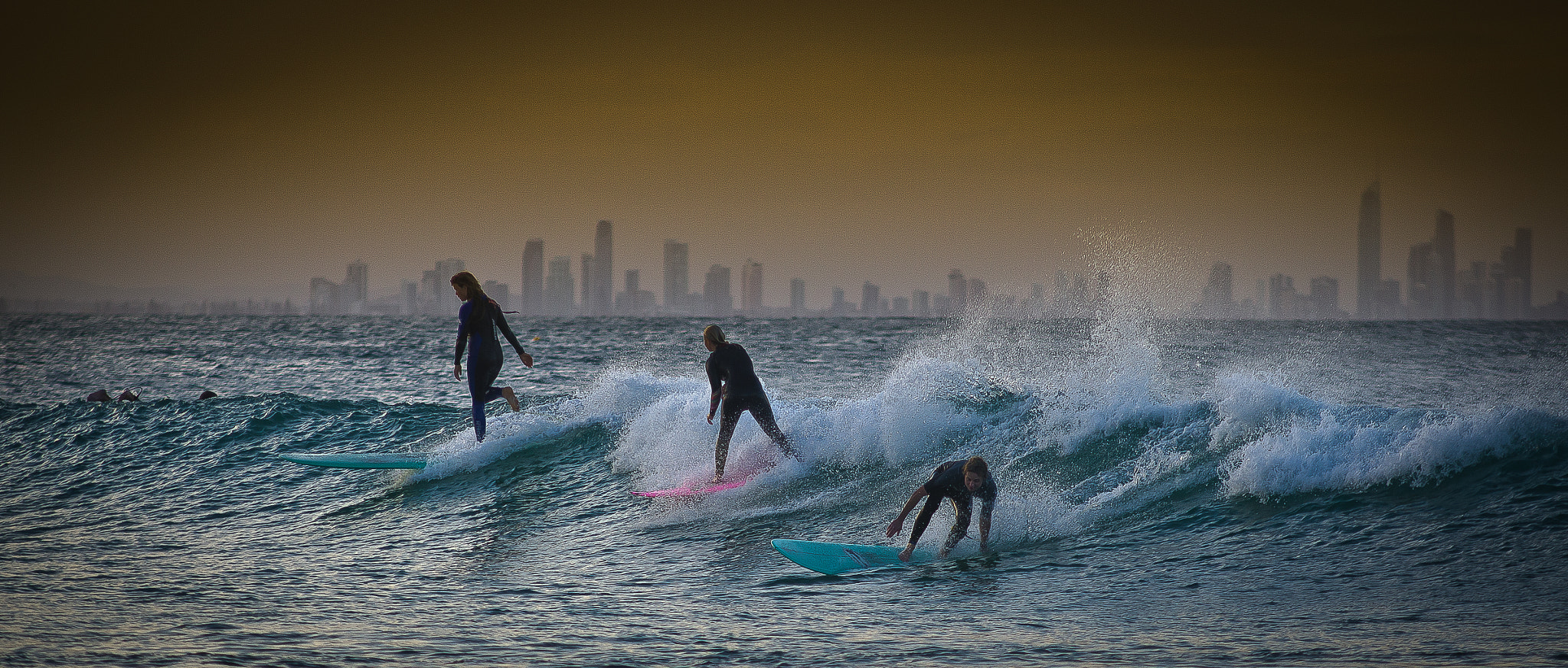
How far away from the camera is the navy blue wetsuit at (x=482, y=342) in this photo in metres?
10.0

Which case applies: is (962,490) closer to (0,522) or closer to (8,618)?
(8,618)

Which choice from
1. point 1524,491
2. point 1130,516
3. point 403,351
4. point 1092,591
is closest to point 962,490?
point 1092,591

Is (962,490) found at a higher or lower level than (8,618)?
higher

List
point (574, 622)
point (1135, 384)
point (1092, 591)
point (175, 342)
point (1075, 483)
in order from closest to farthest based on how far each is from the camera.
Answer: point (574, 622) < point (1092, 591) < point (1075, 483) < point (1135, 384) < point (175, 342)

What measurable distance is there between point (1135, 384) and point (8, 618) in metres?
10.9

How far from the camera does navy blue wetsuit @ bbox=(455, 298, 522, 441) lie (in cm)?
1000

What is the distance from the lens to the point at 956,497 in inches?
319

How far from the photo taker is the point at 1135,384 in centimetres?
1198

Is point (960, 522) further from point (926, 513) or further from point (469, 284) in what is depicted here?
point (469, 284)

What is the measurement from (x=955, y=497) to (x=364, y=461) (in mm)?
7768

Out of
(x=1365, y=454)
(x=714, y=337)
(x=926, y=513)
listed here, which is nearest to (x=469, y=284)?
(x=714, y=337)

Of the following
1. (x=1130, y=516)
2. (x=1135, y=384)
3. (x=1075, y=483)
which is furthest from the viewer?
(x=1135, y=384)

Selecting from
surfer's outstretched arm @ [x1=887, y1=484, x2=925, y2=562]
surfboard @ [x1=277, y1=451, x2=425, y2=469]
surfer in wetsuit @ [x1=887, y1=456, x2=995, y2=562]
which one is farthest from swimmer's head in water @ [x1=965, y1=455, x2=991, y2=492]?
surfboard @ [x1=277, y1=451, x2=425, y2=469]

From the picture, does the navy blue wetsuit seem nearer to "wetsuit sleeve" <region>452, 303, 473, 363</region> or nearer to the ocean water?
"wetsuit sleeve" <region>452, 303, 473, 363</region>
